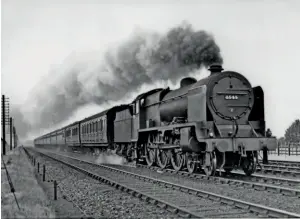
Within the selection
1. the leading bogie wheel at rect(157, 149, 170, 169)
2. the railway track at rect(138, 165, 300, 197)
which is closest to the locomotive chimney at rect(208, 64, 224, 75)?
the railway track at rect(138, 165, 300, 197)

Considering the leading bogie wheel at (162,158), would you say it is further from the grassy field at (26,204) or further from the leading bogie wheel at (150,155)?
the grassy field at (26,204)

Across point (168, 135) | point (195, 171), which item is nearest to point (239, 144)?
point (195, 171)

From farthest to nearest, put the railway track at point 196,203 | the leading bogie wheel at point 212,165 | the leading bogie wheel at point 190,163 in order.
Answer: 1. the leading bogie wheel at point 190,163
2. the leading bogie wheel at point 212,165
3. the railway track at point 196,203

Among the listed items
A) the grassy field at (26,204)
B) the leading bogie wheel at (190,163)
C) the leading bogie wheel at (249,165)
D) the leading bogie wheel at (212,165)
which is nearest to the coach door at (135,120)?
the leading bogie wheel at (190,163)

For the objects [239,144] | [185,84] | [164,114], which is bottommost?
[239,144]

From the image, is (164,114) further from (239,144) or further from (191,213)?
(191,213)

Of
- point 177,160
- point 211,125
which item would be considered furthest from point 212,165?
point 177,160

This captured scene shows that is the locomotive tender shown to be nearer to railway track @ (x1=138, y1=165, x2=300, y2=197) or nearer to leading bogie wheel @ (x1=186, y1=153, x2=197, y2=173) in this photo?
leading bogie wheel @ (x1=186, y1=153, x2=197, y2=173)

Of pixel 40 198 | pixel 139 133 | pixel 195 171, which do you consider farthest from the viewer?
pixel 139 133

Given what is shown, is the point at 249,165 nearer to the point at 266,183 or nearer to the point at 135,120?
the point at 266,183

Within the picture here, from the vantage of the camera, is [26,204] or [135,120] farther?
[135,120]

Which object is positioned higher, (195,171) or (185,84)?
(185,84)

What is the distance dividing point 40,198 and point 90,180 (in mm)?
4673

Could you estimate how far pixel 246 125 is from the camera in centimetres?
1306
